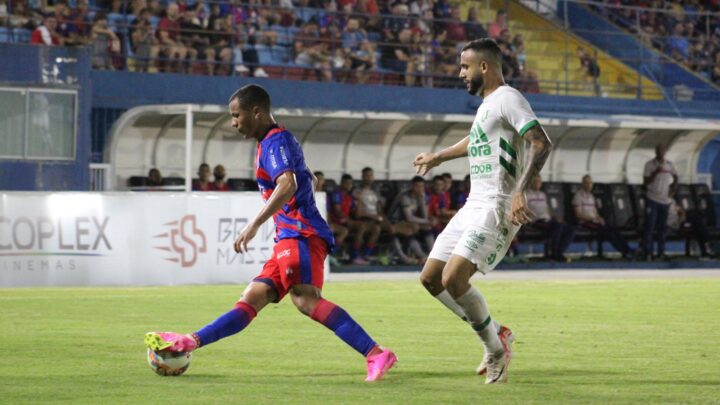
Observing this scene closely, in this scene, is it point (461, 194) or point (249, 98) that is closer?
point (249, 98)

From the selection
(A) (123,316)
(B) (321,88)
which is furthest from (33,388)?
(B) (321,88)

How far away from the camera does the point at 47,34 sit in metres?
26.3

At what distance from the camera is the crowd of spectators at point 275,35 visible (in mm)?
27469

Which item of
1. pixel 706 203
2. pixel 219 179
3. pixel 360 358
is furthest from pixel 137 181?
pixel 360 358

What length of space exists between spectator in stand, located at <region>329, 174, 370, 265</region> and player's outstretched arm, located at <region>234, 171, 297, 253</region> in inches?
687

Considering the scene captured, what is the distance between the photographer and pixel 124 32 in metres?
A: 28.2

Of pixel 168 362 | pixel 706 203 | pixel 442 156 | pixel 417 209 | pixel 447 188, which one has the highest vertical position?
pixel 442 156

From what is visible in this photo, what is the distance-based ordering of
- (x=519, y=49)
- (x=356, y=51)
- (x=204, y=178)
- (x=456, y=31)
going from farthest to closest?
(x=519, y=49), (x=456, y=31), (x=356, y=51), (x=204, y=178)

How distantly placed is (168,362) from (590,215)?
2125 centimetres

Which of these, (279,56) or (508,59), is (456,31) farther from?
(279,56)

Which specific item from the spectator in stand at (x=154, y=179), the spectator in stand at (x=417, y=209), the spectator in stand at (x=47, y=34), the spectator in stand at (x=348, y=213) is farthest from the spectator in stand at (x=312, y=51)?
the spectator in stand at (x=154, y=179)

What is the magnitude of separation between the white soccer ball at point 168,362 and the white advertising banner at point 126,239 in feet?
37.7

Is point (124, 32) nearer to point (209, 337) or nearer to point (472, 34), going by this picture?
point (472, 34)

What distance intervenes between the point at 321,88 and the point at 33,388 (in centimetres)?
2177
